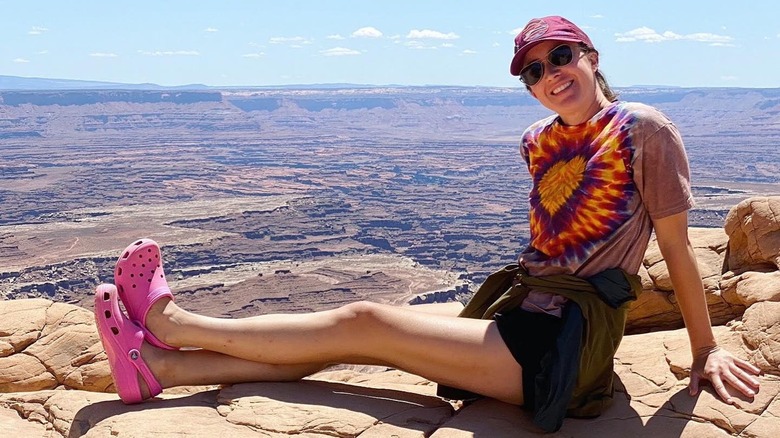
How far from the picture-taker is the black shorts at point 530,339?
334 centimetres

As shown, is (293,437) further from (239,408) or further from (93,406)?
(93,406)

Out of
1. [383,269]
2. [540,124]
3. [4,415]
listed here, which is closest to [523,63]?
[540,124]

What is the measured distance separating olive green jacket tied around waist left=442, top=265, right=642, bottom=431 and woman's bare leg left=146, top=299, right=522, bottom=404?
20 cm

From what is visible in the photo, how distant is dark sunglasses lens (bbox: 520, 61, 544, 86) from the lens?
11.5 ft

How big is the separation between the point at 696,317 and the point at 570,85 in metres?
A: 1.21

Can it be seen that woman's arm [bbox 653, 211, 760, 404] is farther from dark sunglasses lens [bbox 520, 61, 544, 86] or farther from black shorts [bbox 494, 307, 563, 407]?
dark sunglasses lens [bbox 520, 61, 544, 86]

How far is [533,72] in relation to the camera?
11.6ft

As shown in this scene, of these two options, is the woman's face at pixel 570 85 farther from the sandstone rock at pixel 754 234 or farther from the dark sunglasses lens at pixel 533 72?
the sandstone rock at pixel 754 234

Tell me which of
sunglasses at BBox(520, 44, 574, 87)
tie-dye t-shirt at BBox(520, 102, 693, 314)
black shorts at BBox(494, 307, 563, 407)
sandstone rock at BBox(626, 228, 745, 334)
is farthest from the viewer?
sandstone rock at BBox(626, 228, 745, 334)

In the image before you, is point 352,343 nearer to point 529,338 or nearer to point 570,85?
point 529,338

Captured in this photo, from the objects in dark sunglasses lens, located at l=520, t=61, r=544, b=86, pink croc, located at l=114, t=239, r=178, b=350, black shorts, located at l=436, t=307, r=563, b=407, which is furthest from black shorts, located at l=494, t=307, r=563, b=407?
pink croc, located at l=114, t=239, r=178, b=350

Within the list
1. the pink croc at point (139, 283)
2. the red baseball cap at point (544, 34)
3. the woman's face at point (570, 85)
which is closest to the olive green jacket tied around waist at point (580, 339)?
the woman's face at point (570, 85)

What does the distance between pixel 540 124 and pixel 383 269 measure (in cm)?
5837

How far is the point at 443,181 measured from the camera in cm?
12131
